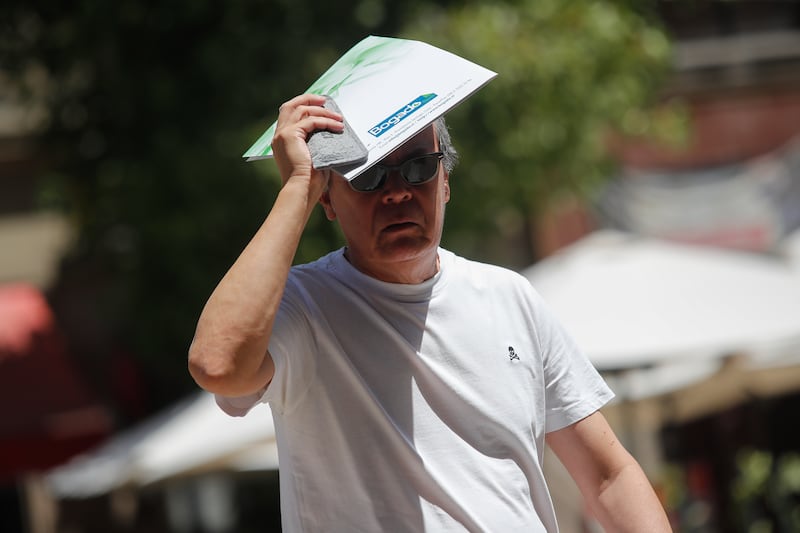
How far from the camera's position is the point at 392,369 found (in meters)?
2.19

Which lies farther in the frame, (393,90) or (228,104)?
(228,104)

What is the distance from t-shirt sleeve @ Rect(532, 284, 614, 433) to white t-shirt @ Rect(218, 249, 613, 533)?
1.6 inches

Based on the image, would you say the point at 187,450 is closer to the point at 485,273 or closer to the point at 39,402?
the point at 39,402

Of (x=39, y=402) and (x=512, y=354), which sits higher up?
(x=39, y=402)

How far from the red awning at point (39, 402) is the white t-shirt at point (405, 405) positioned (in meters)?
7.95

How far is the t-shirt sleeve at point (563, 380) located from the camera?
7.79 ft

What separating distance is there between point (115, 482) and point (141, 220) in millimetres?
2430

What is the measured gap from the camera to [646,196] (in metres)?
14.0

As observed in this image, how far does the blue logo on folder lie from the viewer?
2.13 meters

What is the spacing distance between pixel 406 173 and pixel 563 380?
532 mm

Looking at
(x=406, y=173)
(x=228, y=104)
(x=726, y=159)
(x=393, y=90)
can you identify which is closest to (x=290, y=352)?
(x=406, y=173)

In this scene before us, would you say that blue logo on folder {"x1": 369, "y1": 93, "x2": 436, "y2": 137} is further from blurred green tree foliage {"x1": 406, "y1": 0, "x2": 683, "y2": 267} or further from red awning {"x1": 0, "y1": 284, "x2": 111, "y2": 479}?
red awning {"x1": 0, "y1": 284, "x2": 111, "y2": 479}

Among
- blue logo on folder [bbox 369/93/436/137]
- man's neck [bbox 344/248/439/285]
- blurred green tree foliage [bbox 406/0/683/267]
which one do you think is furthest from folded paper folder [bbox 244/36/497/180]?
blurred green tree foliage [bbox 406/0/683/267]

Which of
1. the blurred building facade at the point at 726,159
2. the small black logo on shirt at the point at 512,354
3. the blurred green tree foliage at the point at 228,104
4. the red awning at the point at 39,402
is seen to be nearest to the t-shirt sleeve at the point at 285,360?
the small black logo on shirt at the point at 512,354
